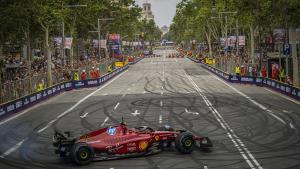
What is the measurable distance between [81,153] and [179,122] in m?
11.2

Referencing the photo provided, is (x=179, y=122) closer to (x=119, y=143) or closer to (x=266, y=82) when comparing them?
(x=119, y=143)

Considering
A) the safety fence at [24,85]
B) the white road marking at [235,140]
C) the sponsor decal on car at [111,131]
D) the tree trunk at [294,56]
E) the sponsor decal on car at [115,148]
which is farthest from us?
the tree trunk at [294,56]

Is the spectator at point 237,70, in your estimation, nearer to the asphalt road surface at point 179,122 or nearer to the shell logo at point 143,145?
the asphalt road surface at point 179,122

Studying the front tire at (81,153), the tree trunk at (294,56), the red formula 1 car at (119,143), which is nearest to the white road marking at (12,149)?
the red formula 1 car at (119,143)

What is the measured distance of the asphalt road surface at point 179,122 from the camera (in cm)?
2145

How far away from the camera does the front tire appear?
21000 millimetres

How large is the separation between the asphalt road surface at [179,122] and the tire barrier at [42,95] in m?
0.78

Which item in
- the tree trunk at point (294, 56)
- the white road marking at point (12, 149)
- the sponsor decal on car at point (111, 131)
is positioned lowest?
the white road marking at point (12, 149)

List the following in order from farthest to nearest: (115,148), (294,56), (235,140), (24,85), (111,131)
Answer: (294,56), (24,85), (235,140), (111,131), (115,148)

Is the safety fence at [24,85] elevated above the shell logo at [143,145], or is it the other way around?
the safety fence at [24,85]

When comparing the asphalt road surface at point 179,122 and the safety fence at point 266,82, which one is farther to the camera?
the safety fence at point 266,82

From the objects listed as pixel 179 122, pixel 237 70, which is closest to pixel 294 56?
pixel 237 70

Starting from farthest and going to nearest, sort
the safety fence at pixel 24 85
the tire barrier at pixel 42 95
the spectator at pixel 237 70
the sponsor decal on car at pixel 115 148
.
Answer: the spectator at pixel 237 70 → the safety fence at pixel 24 85 → the tire barrier at pixel 42 95 → the sponsor decal on car at pixel 115 148

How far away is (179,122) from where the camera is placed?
31.4m
